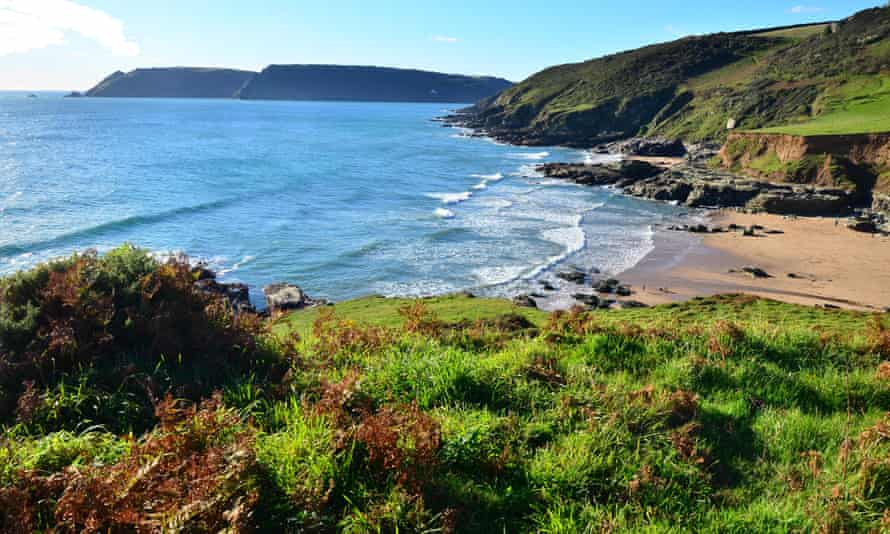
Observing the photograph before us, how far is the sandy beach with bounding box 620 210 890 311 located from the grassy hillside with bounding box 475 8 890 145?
24.1m

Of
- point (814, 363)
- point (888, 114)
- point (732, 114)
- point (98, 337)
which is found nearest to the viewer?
point (98, 337)

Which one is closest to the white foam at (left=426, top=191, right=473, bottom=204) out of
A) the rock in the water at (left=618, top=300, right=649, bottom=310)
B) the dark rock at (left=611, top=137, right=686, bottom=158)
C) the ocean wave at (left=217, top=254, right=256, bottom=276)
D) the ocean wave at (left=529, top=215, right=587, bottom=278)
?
the ocean wave at (left=529, top=215, right=587, bottom=278)

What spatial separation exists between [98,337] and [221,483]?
12.6 ft

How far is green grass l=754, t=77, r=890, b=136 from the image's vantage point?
189 ft

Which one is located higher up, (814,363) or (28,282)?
(28,282)

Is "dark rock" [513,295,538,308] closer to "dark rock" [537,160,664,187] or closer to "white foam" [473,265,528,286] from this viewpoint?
"white foam" [473,265,528,286]

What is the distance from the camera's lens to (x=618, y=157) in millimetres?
91500

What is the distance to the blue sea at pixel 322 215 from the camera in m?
33.3

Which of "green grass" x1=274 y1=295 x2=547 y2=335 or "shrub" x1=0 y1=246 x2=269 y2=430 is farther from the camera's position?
"green grass" x1=274 y1=295 x2=547 y2=335

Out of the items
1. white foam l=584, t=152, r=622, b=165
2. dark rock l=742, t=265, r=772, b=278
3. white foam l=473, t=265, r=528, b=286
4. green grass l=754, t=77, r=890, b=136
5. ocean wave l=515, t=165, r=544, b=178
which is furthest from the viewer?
white foam l=584, t=152, r=622, b=165

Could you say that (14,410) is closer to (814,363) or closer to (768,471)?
(768,471)

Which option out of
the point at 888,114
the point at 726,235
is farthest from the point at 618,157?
the point at 726,235

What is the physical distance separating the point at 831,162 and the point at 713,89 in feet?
190

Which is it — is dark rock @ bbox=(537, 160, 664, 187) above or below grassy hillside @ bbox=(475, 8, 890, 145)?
below
